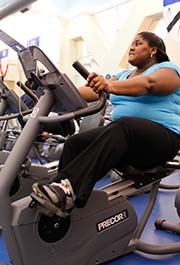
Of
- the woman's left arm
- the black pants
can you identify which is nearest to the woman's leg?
the black pants

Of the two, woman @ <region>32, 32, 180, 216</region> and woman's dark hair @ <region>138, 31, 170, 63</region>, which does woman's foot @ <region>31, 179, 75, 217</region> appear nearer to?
woman @ <region>32, 32, 180, 216</region>

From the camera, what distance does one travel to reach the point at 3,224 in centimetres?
145

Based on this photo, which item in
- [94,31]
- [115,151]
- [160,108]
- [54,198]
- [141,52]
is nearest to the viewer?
[54,198]

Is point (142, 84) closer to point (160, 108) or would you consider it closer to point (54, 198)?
point (160, 108)

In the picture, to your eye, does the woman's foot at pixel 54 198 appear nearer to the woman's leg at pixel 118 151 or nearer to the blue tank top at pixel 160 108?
the woman's leg at pixel 118 151

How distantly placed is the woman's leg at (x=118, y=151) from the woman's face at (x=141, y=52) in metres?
0.54

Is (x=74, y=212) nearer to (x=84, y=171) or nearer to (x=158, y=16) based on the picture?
(x=84, y=171)

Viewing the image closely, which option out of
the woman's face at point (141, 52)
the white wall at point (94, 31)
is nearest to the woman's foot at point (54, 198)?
the woman's face at point (141, 52)

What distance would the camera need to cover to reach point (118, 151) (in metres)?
1.56

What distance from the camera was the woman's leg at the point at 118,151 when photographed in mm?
1485

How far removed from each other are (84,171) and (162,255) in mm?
829

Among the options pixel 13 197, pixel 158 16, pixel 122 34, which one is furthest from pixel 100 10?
pixel 13 197

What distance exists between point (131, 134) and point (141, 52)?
688mm

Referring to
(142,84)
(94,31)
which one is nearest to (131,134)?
(142,84)
